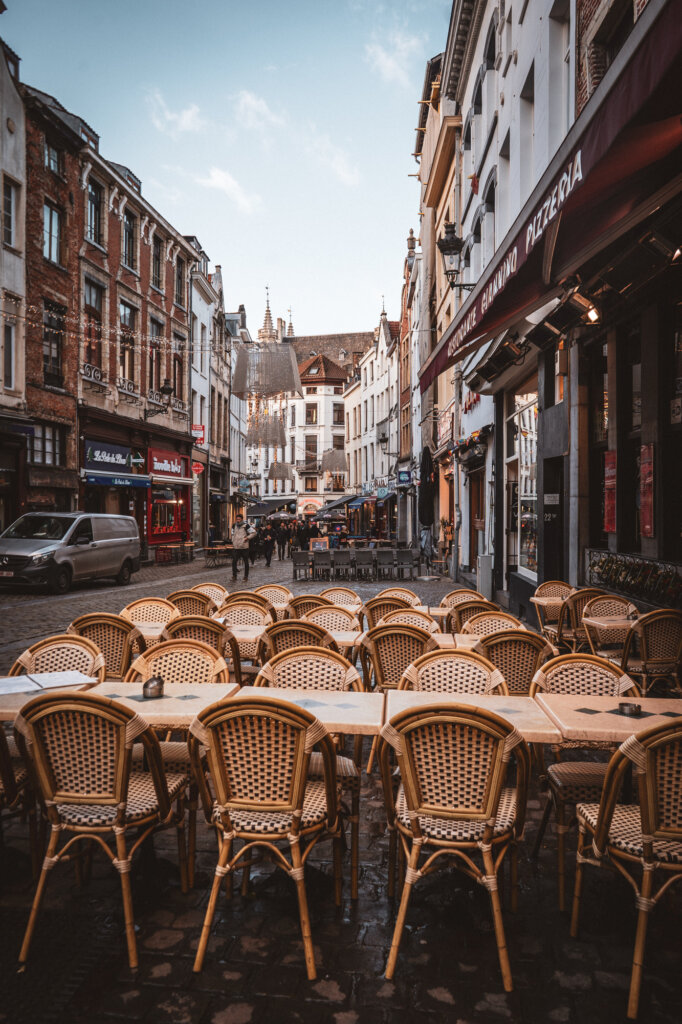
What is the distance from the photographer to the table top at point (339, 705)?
3.58 m

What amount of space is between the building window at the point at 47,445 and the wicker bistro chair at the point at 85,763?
17708mm

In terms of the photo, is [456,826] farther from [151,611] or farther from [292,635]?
[151,611]

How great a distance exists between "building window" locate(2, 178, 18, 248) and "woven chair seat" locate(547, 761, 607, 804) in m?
20.0

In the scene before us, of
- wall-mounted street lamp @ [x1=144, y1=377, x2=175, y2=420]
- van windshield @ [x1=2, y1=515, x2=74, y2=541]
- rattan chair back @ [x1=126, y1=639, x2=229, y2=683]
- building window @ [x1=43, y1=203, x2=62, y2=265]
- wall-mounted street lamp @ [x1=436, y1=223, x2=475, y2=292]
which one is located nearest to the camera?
rattan chair back @ [x1=126, y1=639, x2=229, y2=683]

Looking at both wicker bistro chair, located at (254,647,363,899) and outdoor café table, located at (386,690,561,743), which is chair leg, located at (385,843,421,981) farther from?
wicker bistro chair, located at (254,647,363,899)

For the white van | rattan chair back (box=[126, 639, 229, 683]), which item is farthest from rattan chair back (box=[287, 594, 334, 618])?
the white van

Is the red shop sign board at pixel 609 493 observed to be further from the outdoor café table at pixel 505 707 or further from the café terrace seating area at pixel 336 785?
the outdoor café table at pixel 505 707

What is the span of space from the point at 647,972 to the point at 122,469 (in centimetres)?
2456

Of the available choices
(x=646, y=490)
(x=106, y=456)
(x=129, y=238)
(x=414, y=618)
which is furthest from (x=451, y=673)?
(x=129, y=238)

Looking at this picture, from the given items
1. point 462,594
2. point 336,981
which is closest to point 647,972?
point 336,981

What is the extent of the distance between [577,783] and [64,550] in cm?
1505

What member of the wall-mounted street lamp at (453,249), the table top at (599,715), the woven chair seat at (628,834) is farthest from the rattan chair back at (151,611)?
the wall-mounted street lamp at (453,249)

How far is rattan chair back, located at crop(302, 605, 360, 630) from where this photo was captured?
6.99 meters

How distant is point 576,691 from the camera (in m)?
4.43
